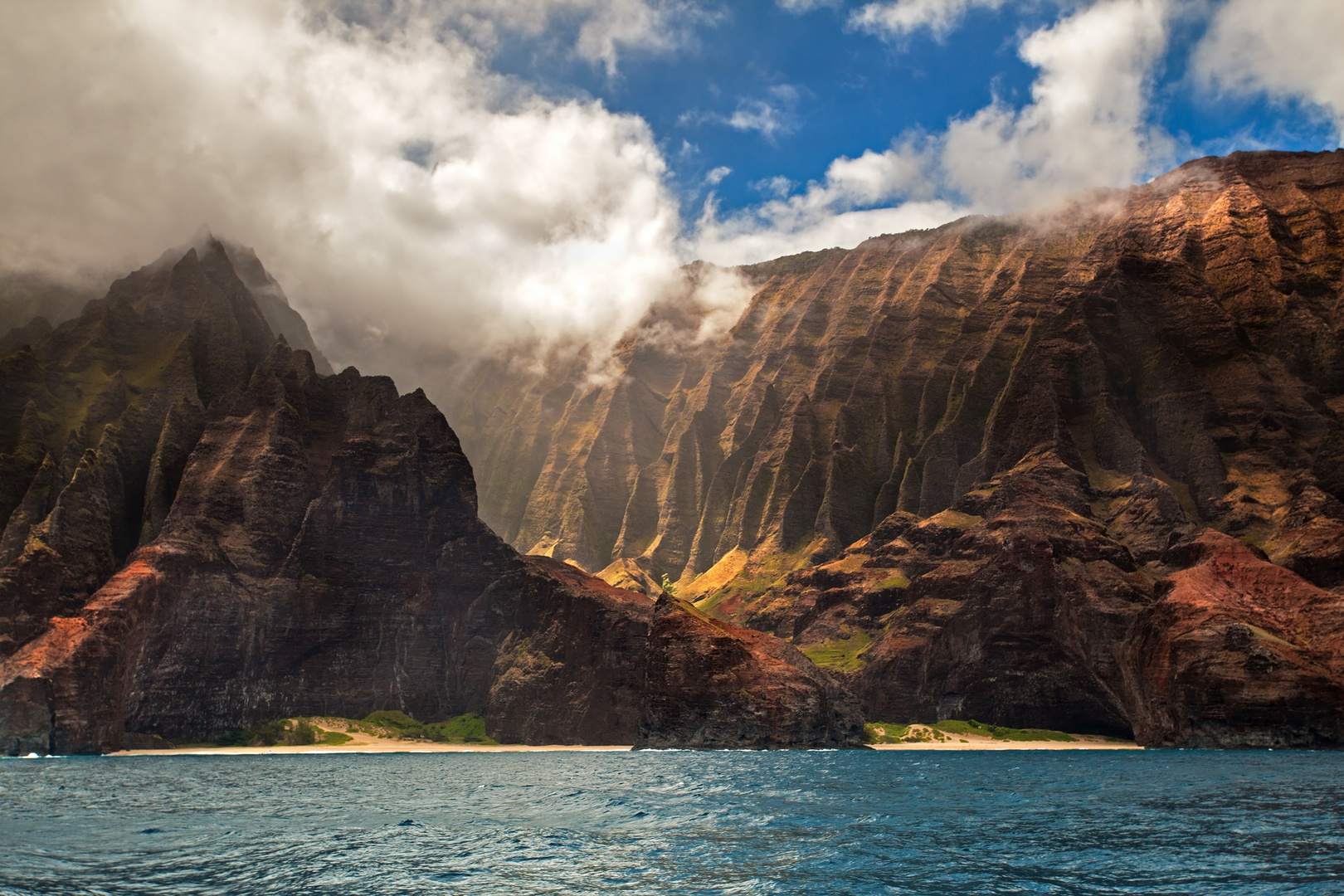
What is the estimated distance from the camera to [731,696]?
6004 inches

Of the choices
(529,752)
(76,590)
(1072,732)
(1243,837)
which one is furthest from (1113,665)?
(76,590)

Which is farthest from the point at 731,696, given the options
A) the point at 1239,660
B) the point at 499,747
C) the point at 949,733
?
the point at 1239,660

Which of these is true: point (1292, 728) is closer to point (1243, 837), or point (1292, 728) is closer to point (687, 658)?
point (687, 658)

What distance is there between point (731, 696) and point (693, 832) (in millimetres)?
96672

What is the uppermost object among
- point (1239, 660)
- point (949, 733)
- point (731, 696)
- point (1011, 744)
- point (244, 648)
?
point (244, 648)

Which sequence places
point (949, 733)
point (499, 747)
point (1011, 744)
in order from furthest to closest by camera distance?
point (499, 747), point (949, 733), point (1011, 744)

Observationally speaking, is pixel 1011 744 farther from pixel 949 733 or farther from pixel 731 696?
pixel 731 696

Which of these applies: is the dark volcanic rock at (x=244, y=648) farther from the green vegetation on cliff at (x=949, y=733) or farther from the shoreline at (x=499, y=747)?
the green vegetation on cliff at (x=949, y=733)

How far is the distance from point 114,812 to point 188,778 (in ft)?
118

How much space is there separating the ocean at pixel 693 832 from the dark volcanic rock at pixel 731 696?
1848 inches

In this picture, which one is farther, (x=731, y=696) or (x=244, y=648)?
(x=244, y=648)

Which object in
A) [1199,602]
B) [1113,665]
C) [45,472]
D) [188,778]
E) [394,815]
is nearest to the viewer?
[394,815]

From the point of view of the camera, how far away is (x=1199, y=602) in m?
147

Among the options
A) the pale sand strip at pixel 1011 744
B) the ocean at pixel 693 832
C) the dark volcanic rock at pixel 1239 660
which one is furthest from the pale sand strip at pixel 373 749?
the dark volcanic rock at pixel 1239 660
